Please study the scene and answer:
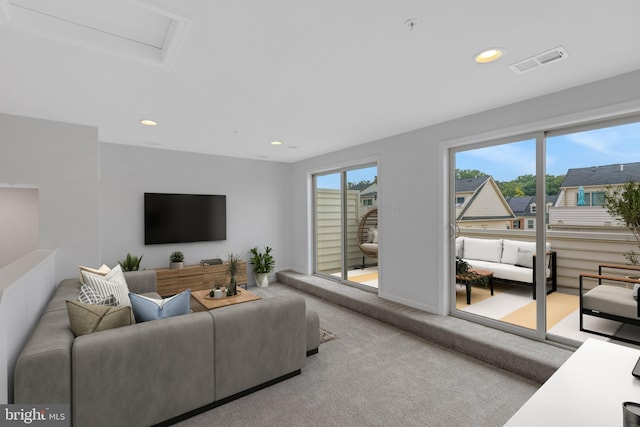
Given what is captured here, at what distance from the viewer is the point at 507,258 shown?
10.6ft

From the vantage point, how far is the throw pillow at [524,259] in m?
3.02

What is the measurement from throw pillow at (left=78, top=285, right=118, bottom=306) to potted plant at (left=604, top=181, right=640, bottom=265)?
13.7ft

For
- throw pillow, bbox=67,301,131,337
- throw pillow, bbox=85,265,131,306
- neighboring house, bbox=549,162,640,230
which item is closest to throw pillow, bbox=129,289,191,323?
throw pillow, bbox=67,301,131,337

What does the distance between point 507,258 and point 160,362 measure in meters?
3.35

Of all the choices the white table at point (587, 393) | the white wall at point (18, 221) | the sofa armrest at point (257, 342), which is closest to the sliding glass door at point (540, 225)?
the white table at point (587, 393)

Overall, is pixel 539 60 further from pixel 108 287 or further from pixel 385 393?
pixel 108 287

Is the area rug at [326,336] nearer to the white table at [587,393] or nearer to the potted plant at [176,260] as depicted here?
the white table at [587,393]

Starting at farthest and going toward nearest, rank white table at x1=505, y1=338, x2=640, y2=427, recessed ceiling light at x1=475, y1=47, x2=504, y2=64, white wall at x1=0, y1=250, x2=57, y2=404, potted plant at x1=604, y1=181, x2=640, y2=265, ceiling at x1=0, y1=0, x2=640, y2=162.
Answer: potted plant at x1=604, y1=181, x2=640, y2=265 < recessed ceiling light at x1=475, y1=47, x2=504, y2=64 < ceiling at x1=0, y1=0, x2=640, y2=162 < white wall at x1=0, y1=250, x2=57, y2=404 < white table at x1=505, y1=338, x2=640, y2=427

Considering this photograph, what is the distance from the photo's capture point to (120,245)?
15.3 feet

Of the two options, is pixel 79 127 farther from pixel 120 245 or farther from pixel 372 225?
pixel 372 225

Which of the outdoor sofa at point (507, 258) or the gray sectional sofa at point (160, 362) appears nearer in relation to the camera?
the gray sectional sofa at point (160, 362)

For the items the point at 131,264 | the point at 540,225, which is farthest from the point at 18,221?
the point at 540,225

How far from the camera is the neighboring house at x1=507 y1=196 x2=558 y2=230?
9.57 feet

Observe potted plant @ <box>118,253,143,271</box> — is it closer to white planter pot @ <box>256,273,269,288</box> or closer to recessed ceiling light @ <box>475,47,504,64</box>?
white planter pot @ <box>256,273,269,288</box>
